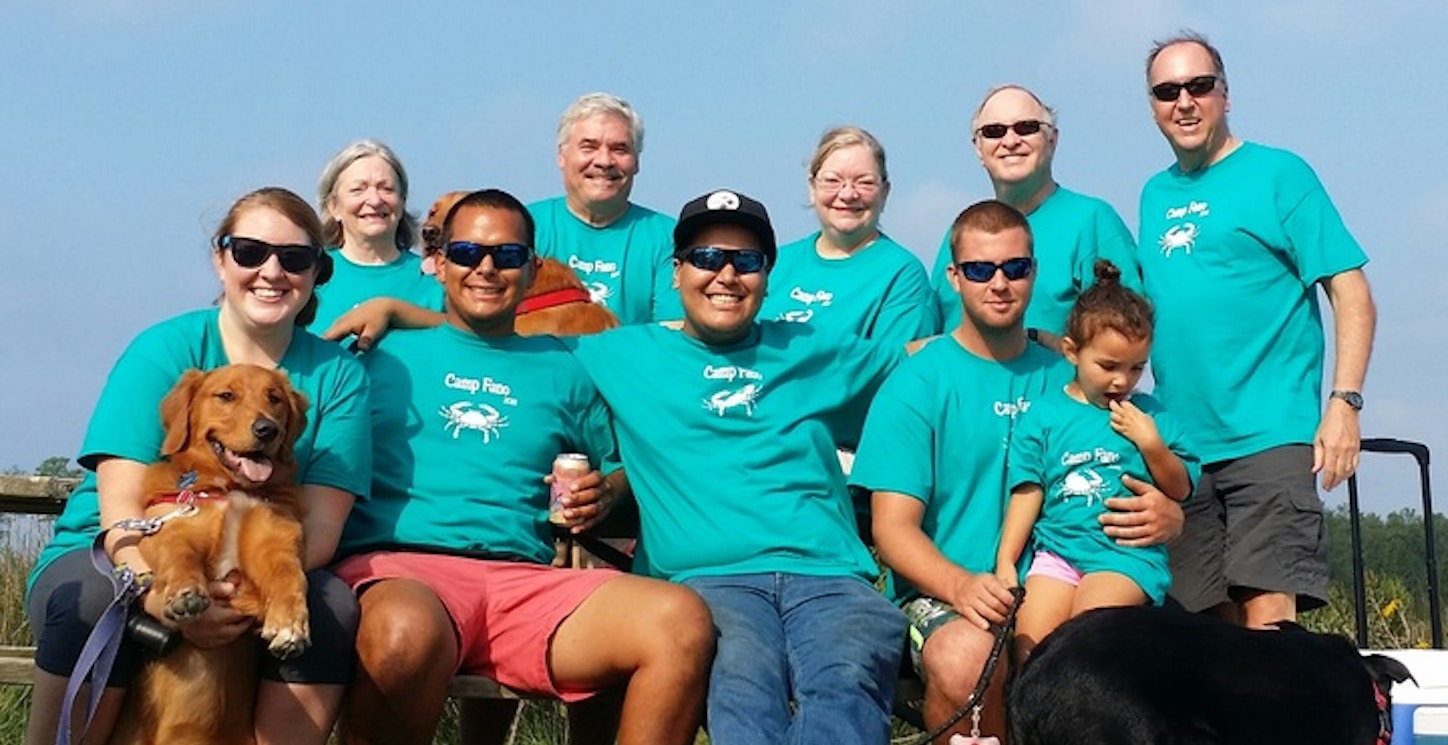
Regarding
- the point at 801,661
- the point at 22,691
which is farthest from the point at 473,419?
the point at 22,691

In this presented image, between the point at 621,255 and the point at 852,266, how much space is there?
34.9 inches

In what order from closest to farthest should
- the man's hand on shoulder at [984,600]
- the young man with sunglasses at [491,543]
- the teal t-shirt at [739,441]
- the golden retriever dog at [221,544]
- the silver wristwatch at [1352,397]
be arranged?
the golden retriever dog at [221,544], the young man with sunglasses at [491,543], the man's hand on shoulder at [984,600], the teal t-shirt at [739,441], the silver wristwatch at [1352,397]

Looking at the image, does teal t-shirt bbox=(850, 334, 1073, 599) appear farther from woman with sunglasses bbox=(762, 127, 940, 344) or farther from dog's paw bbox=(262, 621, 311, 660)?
dog's paw bbox=(262, 621, 311, 660)

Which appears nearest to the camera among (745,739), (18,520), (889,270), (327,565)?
(745,739)

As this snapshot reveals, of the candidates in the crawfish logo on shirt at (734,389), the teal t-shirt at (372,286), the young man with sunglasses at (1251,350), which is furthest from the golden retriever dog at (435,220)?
the young man with sunglasses at (1251,350)

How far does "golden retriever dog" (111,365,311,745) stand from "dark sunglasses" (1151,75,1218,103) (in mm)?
3094

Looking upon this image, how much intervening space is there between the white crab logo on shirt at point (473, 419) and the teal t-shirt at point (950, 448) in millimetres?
1066

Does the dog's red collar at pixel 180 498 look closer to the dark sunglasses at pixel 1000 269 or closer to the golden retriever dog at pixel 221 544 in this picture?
the golden retriever dog at pixel 221 544

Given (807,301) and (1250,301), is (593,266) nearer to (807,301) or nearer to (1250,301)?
(807,301)

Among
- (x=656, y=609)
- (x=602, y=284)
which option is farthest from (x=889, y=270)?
(x=656, y=609)

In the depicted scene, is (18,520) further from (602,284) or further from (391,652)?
(391,652)

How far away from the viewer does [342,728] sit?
5.00 metres

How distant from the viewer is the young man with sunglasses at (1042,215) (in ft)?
20.2

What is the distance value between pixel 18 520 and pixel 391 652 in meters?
4.51
